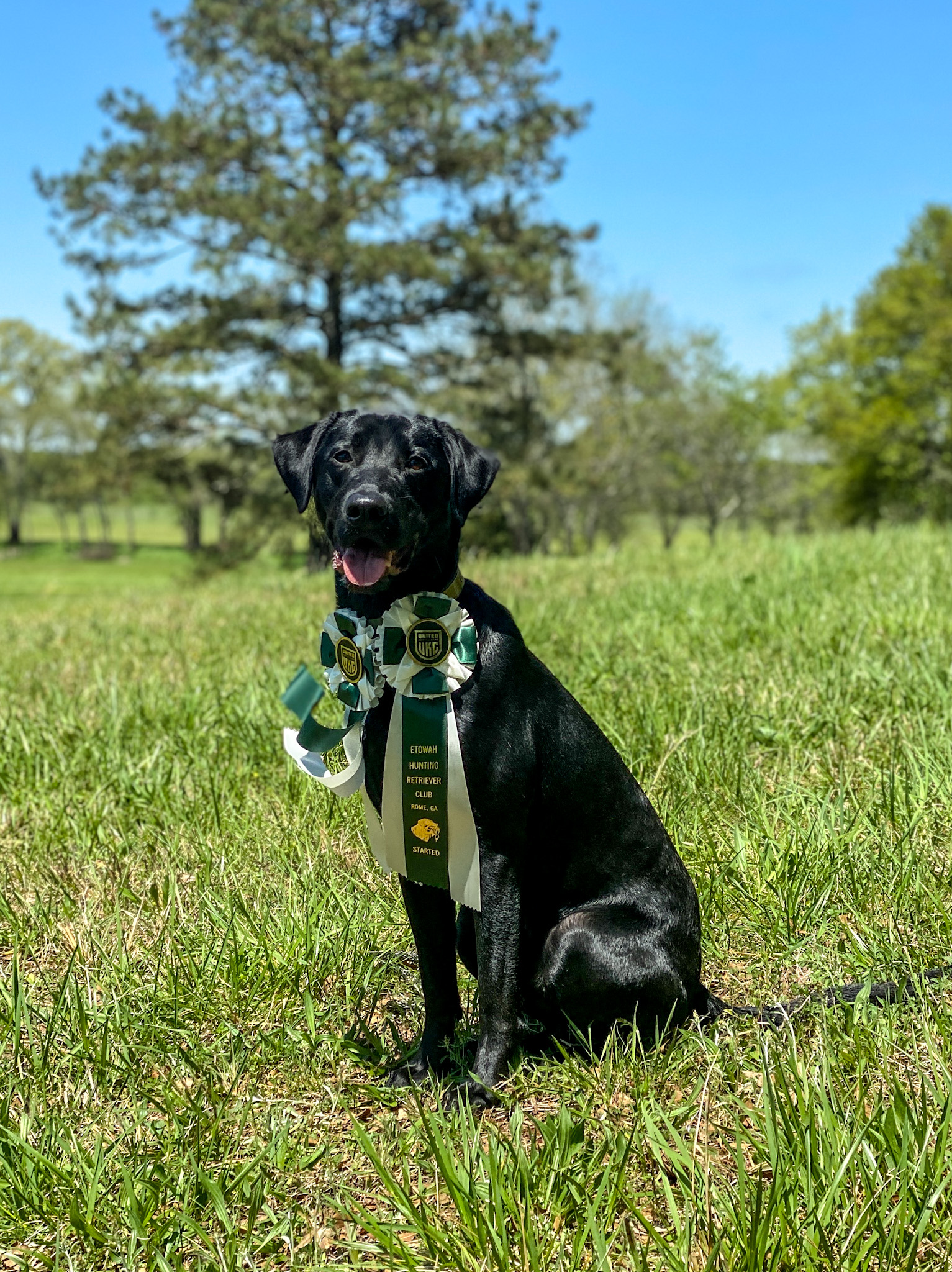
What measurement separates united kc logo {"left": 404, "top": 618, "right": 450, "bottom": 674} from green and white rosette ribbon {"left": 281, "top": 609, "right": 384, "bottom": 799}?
0.46 feet

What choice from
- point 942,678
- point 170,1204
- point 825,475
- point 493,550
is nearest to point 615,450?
point 825,475

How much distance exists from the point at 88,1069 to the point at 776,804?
2.40 m

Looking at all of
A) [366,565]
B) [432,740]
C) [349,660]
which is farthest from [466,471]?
[432,740]

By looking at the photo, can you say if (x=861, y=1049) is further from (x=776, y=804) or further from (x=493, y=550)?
(x=493, y=550)

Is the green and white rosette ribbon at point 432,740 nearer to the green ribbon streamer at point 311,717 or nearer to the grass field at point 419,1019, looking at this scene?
the green ribbon streamer at point 311,717

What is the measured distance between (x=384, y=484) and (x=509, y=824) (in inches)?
34.4

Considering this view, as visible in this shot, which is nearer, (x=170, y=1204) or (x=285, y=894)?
(x=170, y=1204)

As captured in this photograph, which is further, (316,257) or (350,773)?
(316,257)

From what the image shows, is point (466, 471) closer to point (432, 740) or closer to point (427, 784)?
point (432, 740)

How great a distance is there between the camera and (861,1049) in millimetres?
2289

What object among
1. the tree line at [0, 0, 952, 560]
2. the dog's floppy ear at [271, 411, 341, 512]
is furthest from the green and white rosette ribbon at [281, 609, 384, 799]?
the tree line at [0, 0, 952, 560]

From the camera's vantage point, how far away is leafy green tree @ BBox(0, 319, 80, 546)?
204ft

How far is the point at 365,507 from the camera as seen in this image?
2.17 metres

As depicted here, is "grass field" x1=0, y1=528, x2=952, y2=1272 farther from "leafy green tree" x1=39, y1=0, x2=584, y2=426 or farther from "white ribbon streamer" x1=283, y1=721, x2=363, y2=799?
"leafy green tree" x1=39, y1=0, x2=584, y2=426
